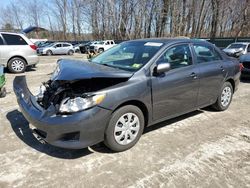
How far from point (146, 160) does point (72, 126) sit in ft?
3.56

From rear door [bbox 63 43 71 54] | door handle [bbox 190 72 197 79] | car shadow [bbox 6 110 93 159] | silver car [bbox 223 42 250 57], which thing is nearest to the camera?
car shadow [bbox 6 110 93 159]

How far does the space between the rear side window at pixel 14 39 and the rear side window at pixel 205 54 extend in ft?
26.4

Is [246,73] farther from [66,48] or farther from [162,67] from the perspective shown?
[66,48]

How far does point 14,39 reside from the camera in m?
10.0

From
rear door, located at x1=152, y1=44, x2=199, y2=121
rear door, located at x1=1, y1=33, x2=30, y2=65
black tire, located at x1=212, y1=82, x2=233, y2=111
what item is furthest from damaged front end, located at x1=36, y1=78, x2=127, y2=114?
rear door, located at x1=1, y1=33, x2=30, y2=65

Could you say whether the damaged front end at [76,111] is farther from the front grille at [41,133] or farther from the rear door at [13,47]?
the rear door at [13,47]

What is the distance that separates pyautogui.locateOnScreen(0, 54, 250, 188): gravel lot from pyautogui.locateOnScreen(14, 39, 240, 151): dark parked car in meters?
0.29

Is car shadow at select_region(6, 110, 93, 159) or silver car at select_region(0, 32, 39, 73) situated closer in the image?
car shadow at select_region(6, 110, 93, 159)

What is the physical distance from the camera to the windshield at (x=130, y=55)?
12.5 ft

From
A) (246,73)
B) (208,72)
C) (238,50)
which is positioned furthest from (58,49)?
(208,72)

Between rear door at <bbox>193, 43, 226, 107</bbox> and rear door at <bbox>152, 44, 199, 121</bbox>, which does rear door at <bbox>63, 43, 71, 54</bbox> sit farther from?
rear door at <bbox>152, 44, 199, 121</bbox>

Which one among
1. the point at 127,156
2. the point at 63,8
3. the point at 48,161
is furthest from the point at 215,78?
the point at 63,8

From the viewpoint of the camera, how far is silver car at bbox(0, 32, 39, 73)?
985 cm

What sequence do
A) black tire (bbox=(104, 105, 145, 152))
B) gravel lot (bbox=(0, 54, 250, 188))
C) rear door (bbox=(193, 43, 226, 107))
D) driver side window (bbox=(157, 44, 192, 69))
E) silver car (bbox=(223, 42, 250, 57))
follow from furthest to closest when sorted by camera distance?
silver car (bbox=(223, 42, 250, 57)) → rear door (bbox=(193, 43, 226, 107)) → driver side window (bbox=(157, 44, 192, 69)) → black tire (bbox=(104, 105, 145, 152)) → gravel lot (bbox=(0, 54, 250, 188))
